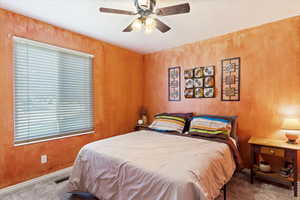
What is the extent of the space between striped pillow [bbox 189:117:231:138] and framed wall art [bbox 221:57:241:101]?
0.56 m

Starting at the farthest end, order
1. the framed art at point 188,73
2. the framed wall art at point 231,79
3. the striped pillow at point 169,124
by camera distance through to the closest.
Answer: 1. the framed art at point 188,73
2. the striped pillow at point 169,124
3. the framed wall art at point 231,79

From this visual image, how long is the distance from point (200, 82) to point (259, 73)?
100cm

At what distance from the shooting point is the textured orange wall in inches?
91.8

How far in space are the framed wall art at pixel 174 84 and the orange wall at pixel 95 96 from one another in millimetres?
873

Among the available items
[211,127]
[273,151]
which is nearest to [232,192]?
[273,151]

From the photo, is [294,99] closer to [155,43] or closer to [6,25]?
[155,43]

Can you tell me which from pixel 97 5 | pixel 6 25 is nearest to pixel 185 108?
pixel 97 5

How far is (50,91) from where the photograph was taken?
2533mm

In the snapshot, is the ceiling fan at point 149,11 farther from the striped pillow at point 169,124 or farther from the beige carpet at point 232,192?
the beige carpet at point 232,192

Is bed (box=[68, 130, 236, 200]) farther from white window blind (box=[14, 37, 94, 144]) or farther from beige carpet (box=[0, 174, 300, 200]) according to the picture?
white window blind (box=[14, 37, 94, 144])

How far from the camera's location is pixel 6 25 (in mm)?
2127

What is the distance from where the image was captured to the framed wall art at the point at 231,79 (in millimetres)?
2785

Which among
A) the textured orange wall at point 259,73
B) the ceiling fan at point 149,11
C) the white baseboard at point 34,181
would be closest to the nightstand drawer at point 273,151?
the textured orange wall at point 259,73

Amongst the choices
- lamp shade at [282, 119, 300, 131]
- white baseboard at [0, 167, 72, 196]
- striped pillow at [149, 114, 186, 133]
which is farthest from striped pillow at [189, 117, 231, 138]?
white baseboard at [0, 167, 72, 196]
